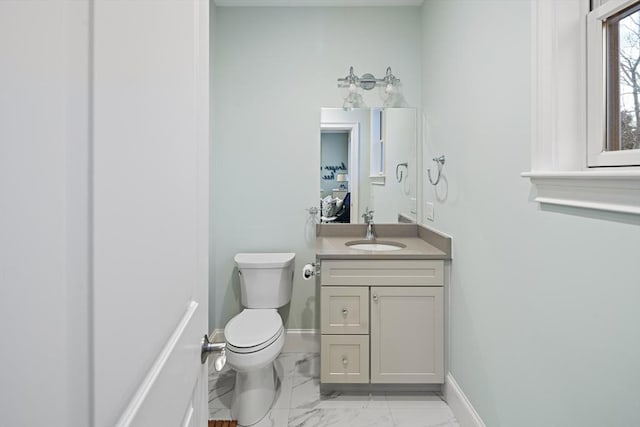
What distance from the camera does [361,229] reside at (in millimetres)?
2799

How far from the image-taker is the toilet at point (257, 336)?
6.19 ft

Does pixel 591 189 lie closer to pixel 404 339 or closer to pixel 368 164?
pixel 404 339

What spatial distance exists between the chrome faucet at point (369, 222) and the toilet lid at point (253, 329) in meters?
0.88

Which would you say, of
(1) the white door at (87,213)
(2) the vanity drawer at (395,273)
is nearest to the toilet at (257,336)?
(2) the vanity drawer at (395,273)

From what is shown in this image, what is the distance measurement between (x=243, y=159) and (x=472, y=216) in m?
1.68

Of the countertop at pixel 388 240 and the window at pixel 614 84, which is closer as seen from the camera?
the window at pixel 614 84

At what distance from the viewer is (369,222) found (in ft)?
9.07

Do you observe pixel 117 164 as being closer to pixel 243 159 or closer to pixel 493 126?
pixel 493 126

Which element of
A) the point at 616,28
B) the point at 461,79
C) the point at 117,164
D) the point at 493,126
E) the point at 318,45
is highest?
the point at 318,45

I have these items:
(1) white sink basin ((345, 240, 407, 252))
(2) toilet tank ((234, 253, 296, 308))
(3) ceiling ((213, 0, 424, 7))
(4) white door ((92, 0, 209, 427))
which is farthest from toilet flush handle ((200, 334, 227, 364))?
(3) ceiling ((213, 0, 424, 7))

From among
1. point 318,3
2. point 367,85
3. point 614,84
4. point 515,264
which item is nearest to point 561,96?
point 614,84

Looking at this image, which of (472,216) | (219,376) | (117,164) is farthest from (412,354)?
(117,164)

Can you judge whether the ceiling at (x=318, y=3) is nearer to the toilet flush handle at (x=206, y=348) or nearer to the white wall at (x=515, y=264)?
the white wall at (x=515, y=264)

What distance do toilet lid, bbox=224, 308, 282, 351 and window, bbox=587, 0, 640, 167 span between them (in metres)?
1.62
